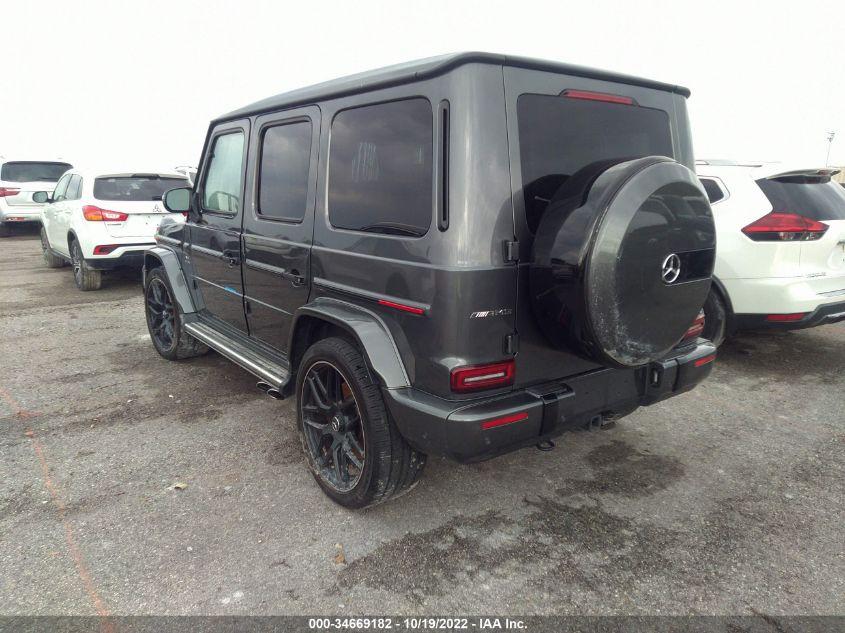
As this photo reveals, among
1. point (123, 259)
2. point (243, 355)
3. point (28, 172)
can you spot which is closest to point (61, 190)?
point (123, 259)

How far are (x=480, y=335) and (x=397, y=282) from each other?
424mm

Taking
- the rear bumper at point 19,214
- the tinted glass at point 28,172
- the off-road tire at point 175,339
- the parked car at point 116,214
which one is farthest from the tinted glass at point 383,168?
the rear bumper at point 19,214

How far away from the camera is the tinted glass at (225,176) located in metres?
3.70

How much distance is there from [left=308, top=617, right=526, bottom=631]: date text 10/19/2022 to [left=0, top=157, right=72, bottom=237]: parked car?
47.1 feet

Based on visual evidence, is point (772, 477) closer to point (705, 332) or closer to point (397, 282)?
point (705, 332)

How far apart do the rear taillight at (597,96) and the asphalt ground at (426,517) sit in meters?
1.93

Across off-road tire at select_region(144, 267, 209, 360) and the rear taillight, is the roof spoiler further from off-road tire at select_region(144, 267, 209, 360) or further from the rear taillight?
off-road tire at select_region(144, 267, 209, 360)

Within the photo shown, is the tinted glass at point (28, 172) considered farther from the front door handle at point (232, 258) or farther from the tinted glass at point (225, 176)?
the front door handle at point (232, 258)

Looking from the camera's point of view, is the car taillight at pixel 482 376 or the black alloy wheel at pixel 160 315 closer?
the car taillight at pixel 482 376

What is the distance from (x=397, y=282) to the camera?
7.84ft

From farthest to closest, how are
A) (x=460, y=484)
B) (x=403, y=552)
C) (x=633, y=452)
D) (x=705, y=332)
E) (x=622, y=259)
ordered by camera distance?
(x=705, y=332), (x=633, y=452), (x=460, y=484), (x=403, y=552), (x=622, y=259)

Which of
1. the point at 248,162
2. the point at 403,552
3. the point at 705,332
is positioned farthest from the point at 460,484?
the point at 705,332

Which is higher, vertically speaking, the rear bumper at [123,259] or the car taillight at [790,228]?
the car taillight at [790,228]

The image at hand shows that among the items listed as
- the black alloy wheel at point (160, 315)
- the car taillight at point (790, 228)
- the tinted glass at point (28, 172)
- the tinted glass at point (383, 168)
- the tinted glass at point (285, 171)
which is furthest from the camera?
the tinted glass at point (28, 172)
